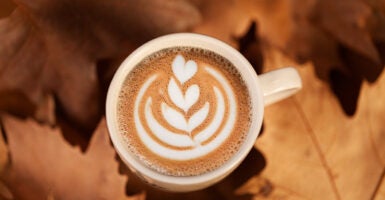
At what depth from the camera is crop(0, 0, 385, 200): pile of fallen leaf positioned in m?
0.70

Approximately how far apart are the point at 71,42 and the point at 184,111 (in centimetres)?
19

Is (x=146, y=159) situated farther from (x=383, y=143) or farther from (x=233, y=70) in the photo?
(x=383, y=143)

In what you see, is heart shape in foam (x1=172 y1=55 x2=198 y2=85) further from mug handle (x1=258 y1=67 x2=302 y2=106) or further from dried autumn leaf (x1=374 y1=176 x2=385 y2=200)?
dried autumn leaf (x1=374 y1=176 x2=385 y2=200)

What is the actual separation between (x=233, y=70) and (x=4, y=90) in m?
0.31

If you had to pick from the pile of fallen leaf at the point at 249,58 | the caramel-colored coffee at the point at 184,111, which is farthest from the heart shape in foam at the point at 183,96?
the pile of fallen leaf at the point at 249,58

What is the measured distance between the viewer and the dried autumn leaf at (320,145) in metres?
0.72

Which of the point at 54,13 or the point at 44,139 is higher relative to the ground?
the point at 54,13

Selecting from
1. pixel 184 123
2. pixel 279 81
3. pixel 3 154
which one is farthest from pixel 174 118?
pixel 3 154

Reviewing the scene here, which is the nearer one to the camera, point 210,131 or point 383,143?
point 210,131

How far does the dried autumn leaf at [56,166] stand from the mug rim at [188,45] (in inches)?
3.9

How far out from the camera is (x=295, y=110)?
74 centimetres

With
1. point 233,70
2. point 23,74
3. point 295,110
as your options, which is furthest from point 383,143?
point 23,74

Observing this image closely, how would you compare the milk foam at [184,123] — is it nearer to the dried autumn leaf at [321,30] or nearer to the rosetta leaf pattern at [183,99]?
the rosetta leaf pattern at [183,99]

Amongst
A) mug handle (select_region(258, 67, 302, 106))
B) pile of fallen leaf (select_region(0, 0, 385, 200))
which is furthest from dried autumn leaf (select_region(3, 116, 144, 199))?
mug handle (select_region(258, 67, 302, 106))
